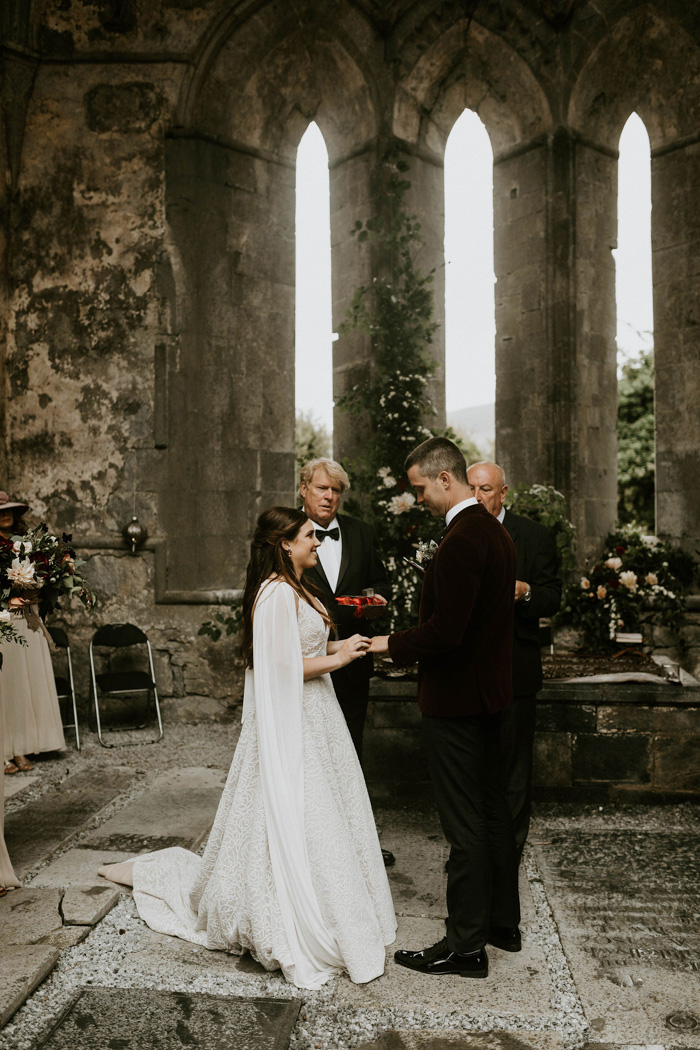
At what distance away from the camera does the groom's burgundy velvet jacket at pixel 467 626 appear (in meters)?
2.94

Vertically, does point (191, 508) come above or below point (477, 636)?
above

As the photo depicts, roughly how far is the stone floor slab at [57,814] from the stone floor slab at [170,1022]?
140 cm

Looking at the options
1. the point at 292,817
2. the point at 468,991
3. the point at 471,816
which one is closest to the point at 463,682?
the point at 471,816

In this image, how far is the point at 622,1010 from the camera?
281 cm

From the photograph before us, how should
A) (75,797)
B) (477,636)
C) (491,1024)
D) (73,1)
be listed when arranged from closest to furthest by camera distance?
(491,1024) → (477,636) → (75,797) → (73,1)

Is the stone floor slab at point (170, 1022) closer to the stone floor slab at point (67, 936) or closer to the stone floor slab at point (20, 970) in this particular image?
the stone floor slab at point (20, 970)

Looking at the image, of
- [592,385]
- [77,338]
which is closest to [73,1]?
[77,338]

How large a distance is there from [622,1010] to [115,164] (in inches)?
282

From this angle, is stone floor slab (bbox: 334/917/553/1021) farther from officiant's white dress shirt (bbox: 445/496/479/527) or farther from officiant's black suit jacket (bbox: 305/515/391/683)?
officiant's white dress shirt (bbox: 445/496/479/527)

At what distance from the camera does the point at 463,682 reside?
3020mm

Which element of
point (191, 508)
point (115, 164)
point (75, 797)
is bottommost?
point (75, 797)

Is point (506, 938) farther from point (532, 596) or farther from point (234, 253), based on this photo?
point (234, 253)

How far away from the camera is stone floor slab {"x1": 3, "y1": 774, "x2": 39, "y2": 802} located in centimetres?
538

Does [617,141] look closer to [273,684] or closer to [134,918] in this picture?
[273,684]
